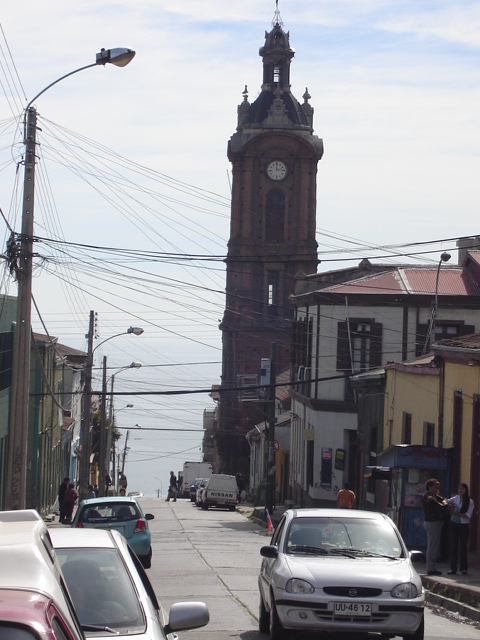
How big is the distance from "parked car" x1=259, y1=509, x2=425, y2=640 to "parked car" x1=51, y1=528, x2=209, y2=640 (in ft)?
12.6

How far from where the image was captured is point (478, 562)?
21.6 metres


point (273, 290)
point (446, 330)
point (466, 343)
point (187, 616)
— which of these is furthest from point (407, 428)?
point (273, 290)

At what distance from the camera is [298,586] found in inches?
436

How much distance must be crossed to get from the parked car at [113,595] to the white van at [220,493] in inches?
1933

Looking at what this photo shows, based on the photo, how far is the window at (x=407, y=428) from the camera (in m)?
29.5

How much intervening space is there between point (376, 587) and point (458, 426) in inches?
534

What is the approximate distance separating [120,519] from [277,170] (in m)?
68.6

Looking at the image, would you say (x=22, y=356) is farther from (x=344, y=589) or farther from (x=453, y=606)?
(x=344, y=589)

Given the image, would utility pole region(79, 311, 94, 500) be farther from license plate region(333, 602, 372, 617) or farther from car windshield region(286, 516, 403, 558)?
license plate region(333, 602, 372, 617)

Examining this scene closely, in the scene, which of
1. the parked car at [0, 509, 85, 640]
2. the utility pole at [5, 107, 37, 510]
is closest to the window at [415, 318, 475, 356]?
the utility pole at [5, 107, 37, 510]

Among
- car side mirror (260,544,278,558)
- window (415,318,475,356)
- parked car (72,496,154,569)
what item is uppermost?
window (415,318,475,356)

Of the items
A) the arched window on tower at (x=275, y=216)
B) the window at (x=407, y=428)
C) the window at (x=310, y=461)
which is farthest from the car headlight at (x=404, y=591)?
the arched window on tower at (x=275, y=216)

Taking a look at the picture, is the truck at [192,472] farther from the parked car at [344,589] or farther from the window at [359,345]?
the parked car at [344,589]

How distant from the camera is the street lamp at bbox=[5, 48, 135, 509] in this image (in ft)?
69.0
